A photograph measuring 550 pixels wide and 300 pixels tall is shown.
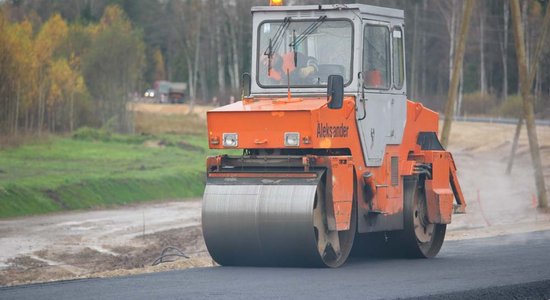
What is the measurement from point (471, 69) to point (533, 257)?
72823 millimetres

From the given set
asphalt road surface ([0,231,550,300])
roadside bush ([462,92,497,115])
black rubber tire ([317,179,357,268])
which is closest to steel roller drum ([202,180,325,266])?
asphalt road surface ([0,231,550,300])

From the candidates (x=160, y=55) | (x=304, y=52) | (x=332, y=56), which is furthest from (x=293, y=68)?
(x=160, y=55)

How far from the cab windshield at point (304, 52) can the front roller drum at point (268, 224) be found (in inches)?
64.8

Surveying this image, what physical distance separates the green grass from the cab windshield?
18484 mm

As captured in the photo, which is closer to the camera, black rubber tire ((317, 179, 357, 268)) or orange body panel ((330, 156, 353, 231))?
orange body panel ((330, 156, 353, 231))

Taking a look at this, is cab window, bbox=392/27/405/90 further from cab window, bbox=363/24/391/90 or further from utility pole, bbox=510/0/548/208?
utility pole, bbox=510/0/548/208

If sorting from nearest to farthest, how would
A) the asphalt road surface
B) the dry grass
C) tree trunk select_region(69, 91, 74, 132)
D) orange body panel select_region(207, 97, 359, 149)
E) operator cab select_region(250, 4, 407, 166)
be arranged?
the asphalt road surface, orange body panel select_region(207, 97, 359, 149), operator cab select_region(250, 4, 407, 166), the dry grass, tree trunk select_region(69, 91, 74, 132)

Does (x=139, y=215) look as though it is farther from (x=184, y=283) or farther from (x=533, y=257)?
(x=184, y=283)

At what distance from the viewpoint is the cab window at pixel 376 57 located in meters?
15.1

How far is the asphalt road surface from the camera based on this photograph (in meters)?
11.5

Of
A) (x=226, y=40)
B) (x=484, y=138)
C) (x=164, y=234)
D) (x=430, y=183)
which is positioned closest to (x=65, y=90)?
(x=484, y=138)

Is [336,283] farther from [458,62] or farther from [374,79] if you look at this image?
[458,62]

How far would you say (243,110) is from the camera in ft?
45.9

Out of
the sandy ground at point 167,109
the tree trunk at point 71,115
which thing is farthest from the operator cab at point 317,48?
the sandy ground at point 167,109
